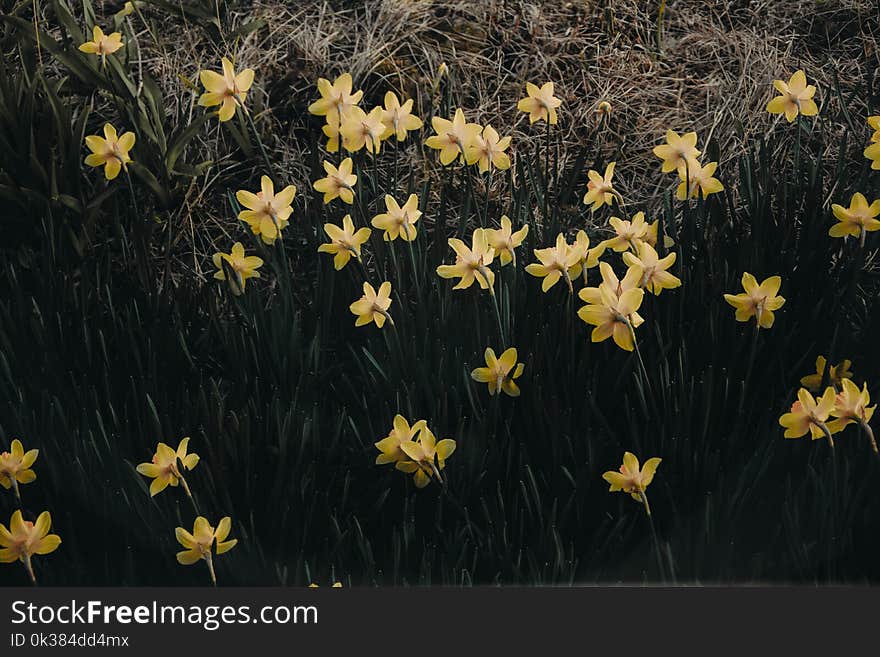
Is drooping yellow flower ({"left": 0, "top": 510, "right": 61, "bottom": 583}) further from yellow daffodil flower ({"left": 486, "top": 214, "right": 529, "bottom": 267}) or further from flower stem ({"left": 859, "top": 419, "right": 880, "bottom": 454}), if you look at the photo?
flower stem ({"left": 859, "top": 419, "right": 880, "bottom": 454})

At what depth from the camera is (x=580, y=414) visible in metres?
1.94

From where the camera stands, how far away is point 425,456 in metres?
1.76

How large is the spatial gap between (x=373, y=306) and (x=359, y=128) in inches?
20.4

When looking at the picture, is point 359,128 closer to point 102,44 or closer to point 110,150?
point 110,150

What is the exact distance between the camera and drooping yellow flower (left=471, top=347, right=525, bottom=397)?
1842 mm

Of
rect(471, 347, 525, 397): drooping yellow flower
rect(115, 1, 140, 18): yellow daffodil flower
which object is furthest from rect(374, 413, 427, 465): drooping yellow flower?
rect(115, 1, 140, 18): yellow daffodil flower

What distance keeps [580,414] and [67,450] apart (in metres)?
1.00

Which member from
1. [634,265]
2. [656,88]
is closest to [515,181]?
[656,88]

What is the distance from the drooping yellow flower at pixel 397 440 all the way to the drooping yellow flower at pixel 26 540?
0.57 meters

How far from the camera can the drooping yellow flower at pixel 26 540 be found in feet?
5.52

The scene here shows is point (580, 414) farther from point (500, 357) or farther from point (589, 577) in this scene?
point (589, 577)

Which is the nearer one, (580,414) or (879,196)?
(580,414)

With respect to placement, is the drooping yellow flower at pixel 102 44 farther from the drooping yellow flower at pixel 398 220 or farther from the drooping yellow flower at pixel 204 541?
the drooping yellow flower at pixel 204 541

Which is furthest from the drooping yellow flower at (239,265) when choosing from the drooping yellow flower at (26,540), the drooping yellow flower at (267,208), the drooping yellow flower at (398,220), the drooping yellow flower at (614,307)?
the drooping yellow flower at (614,307)
